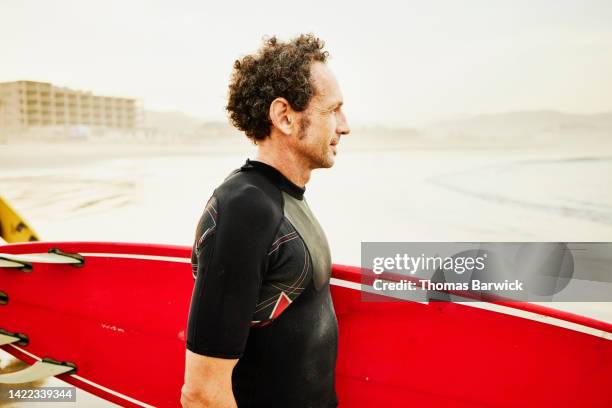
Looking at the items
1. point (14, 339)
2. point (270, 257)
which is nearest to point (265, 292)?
point (270, 257)

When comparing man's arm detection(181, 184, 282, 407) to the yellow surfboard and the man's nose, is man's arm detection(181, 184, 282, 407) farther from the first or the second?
the yellow surfboard

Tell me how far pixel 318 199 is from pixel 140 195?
12.7ft

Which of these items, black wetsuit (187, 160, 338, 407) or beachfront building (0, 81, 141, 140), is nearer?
black wetsuit (187, 160, 338, 407)

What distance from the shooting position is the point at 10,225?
3117 mm

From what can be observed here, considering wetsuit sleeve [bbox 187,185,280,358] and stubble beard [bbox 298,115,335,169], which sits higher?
stubble beard [bbox 298,115,335,169]

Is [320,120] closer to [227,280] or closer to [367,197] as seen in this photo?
[227,280]

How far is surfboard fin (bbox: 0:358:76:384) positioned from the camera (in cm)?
239

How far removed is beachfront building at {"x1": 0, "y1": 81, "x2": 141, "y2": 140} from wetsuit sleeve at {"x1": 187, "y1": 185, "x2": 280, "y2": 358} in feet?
61.8

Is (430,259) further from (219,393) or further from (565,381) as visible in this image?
(219,393)

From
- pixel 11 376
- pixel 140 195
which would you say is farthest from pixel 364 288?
pixel 140 195

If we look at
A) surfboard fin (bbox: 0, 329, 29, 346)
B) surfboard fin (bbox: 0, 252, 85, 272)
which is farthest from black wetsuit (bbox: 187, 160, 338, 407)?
surfboard fin (bbox: 0, 329, 29, 346)

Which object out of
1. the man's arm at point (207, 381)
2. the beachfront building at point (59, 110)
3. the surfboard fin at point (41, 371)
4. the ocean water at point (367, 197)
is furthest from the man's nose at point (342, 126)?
the beachfront building at point (59, 110)

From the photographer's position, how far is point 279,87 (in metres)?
1.16

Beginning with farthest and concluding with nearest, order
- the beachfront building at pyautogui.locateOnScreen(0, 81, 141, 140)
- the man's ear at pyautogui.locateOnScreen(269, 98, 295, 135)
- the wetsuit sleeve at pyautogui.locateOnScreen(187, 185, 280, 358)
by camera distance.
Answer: the beachfront building at pyautogui.locateOnScreen(0, 81, 141, 140) → the man's ear at pyautogui.locateOnScreen(269, 98, 295, 135) → the wetsuit sleeve at pyautogui.locateOnScreen(187, 185, 280, 358)
